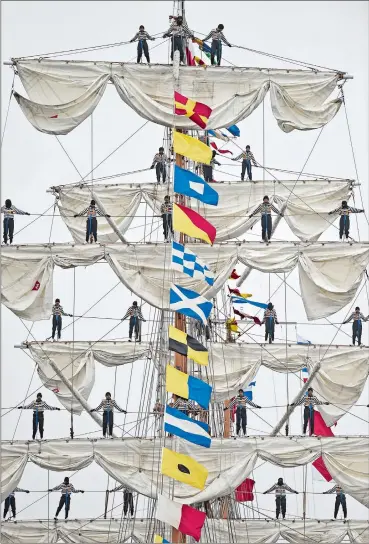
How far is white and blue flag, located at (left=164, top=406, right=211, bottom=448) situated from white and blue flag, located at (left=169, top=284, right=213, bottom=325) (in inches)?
68.4

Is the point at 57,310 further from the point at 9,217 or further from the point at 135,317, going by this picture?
the point at 9,217

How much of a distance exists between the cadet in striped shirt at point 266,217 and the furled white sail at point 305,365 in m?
2.97

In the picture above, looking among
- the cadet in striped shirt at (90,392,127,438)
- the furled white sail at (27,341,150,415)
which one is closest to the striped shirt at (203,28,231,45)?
the furled white sail at (27,341,150,415)

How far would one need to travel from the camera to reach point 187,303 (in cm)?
2778

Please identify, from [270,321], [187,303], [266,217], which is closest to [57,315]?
[270,321]

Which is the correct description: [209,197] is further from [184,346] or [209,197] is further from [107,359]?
[107,359]

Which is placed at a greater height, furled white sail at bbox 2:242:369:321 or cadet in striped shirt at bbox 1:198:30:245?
cadet in striped shirt at bbox 1:198:30:245

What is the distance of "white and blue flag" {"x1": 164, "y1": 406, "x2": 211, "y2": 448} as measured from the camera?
2689 cm

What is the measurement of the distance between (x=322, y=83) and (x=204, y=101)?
2.77 meters

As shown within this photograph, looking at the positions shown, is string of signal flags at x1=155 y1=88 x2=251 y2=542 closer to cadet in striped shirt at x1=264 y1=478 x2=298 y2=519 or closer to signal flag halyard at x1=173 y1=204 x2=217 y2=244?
signal flag halyard at x1=173 y1=204 x2=217 y2=244

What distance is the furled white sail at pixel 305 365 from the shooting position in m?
33.8

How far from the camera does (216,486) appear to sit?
28.9 m

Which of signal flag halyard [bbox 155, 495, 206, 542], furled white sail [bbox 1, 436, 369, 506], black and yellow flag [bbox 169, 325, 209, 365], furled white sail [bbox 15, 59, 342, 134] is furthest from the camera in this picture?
furled white sail [bbox 15, 59, 342, 134]

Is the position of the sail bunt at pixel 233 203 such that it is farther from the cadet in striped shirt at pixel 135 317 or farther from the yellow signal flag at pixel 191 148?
the yellow signal flag at pixel 191 148
